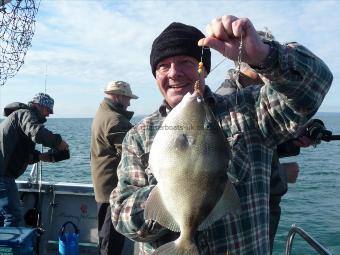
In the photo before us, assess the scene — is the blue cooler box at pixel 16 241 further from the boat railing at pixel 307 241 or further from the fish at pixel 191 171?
the fish at pixel 191 171

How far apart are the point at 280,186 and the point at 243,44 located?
237 centimetres

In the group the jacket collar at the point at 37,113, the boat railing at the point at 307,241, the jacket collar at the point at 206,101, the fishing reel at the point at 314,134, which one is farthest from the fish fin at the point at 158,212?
the jacket collar at the point at 37,113

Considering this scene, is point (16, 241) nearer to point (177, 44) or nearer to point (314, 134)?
point (177, 44)

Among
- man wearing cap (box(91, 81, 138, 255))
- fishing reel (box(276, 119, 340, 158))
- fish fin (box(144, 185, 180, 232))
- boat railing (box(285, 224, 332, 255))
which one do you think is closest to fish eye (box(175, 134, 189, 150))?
fish fin (box(144, 185, 180, 232))

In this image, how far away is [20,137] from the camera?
22.8 ft

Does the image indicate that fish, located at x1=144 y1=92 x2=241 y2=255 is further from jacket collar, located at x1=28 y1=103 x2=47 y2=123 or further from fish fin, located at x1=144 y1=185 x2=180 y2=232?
jacket collar, located at x1=28 y1=103 x2=47 y2=123

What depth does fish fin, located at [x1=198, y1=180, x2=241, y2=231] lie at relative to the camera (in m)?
2.24

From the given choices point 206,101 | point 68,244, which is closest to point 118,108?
point 68,244

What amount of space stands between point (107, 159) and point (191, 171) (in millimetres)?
4400

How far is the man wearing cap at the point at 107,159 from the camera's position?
616 cm

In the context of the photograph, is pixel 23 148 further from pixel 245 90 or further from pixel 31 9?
pixel 245 90

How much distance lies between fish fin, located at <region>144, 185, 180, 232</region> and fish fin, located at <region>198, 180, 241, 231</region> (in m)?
0.16

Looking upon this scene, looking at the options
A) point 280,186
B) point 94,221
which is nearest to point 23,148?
point 94,221

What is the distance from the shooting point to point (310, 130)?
4371mm
